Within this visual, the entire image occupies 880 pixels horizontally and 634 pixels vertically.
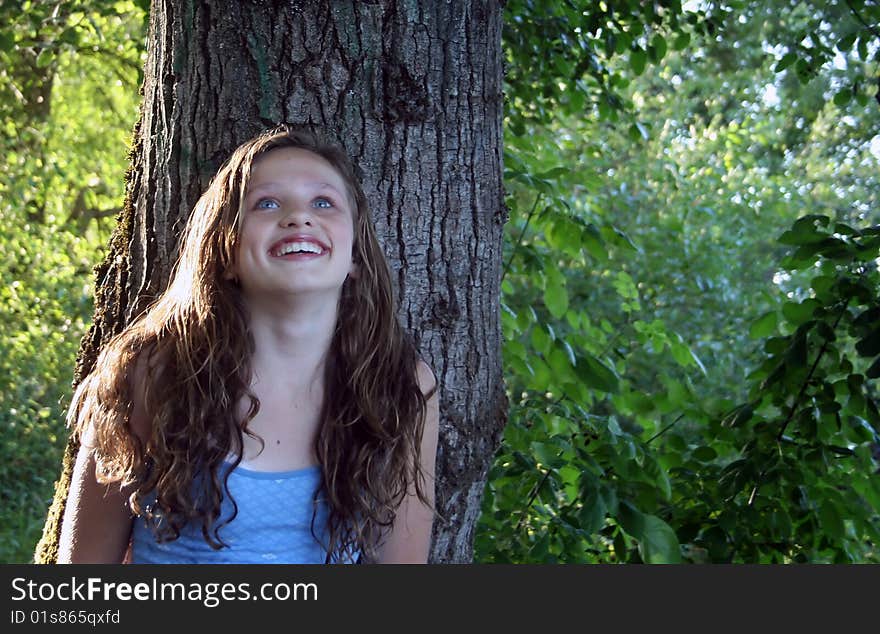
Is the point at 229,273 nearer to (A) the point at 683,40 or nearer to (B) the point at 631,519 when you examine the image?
(B) the point at 631,519

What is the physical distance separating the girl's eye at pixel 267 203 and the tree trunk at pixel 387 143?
0.20 meters

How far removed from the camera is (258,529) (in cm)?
196

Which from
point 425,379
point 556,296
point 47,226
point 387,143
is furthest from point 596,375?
point 47,226

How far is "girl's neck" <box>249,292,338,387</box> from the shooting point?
2.02 m

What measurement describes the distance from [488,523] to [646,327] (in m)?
0.86

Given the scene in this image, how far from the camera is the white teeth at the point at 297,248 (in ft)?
6.37

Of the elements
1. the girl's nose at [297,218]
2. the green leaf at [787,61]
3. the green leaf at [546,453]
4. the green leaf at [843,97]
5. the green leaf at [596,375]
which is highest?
the green leaf at [787,61]

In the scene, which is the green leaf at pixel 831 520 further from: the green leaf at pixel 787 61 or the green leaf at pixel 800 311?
the green leaf at pixel 787 61

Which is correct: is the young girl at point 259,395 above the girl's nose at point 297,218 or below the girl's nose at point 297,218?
below

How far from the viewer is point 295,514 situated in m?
1.99

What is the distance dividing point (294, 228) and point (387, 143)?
0.33 meters

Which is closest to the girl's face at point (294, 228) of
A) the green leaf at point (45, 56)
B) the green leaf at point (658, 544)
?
the green leaf at point (658, 544)

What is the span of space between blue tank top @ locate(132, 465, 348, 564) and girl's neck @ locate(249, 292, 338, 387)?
0.18 metres

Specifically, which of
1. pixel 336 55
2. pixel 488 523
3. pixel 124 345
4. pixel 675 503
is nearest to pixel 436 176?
pixel 336 55
